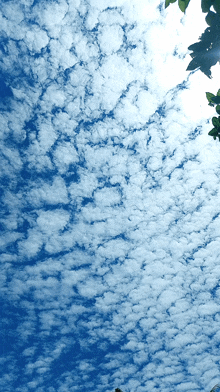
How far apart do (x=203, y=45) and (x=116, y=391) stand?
5.91 metres

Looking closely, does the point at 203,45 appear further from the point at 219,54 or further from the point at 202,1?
the point at 202,1

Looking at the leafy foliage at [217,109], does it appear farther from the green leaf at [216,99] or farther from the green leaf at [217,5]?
the green leaf at [217,5]

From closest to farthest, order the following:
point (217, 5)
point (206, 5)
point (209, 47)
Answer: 1. point (217, 5)
2. point (206, 5)
3. point (209, 47)

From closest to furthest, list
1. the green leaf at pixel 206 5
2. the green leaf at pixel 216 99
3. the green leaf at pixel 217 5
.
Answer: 1. the green leaf at pixel 217 5
2. the green leaf at pixel 206 5
3. the green leaf at pixel 216 99

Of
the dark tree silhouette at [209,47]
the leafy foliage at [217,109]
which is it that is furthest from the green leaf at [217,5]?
the leafy foliage at [217,109]

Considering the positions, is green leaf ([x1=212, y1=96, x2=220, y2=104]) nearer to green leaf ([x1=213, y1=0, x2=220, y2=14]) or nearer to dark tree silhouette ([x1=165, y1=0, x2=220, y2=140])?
dark tree silhouette ([x1=165, y1=0, x2=220, y2=140])

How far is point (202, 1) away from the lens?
3416mm

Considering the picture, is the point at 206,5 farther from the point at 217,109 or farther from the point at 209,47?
the point at 217,109

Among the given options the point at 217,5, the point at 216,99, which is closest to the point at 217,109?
the point at 216,99

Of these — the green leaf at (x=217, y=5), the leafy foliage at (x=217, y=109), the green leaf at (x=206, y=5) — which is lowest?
the leafy foliage at (x=217, y=109)

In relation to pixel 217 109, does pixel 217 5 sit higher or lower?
higher

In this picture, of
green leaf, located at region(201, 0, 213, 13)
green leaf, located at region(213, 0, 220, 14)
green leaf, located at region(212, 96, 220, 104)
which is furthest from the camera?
green leaf, located at region(212, 96, 220, 104)

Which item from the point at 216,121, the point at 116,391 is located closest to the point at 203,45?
the point at 216,121

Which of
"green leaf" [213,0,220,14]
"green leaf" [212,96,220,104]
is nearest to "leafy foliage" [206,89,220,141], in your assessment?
"green leaf" [212,96,220,104]
